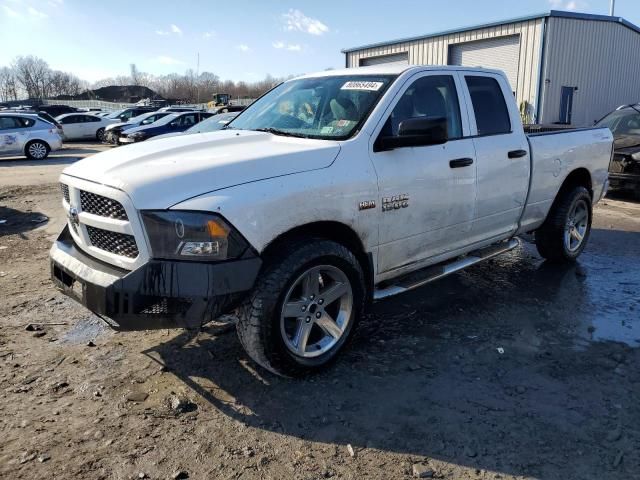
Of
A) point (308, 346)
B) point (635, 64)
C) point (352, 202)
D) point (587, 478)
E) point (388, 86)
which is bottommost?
point (587, 478)

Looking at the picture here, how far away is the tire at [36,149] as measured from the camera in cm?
1855

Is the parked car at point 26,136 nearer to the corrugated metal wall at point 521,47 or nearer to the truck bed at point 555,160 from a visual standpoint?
the corrugated metal wall at point 521,47

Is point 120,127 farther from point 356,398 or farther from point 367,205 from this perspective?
point 356,398

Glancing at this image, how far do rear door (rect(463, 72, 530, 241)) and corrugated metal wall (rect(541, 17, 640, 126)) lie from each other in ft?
53.9

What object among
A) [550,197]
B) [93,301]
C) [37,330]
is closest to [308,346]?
[93,301]

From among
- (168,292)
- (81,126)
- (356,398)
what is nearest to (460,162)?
(356,398)

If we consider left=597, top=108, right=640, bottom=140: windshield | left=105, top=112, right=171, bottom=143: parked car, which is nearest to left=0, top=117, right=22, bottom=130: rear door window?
left=105, top=112, right=171, bottom=143: parked car

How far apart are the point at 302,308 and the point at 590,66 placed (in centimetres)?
2193

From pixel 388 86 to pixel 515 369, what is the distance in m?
2.19

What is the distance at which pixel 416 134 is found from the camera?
3652 millimetres

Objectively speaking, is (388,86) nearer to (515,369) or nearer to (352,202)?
(352,202)

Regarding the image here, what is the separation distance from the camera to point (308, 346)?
366 cm

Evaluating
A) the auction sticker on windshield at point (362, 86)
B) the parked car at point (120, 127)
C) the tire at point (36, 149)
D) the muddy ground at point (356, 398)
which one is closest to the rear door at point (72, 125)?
Answer: the parked car at point (120, 127)

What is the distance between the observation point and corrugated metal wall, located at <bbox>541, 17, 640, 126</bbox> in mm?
19703
